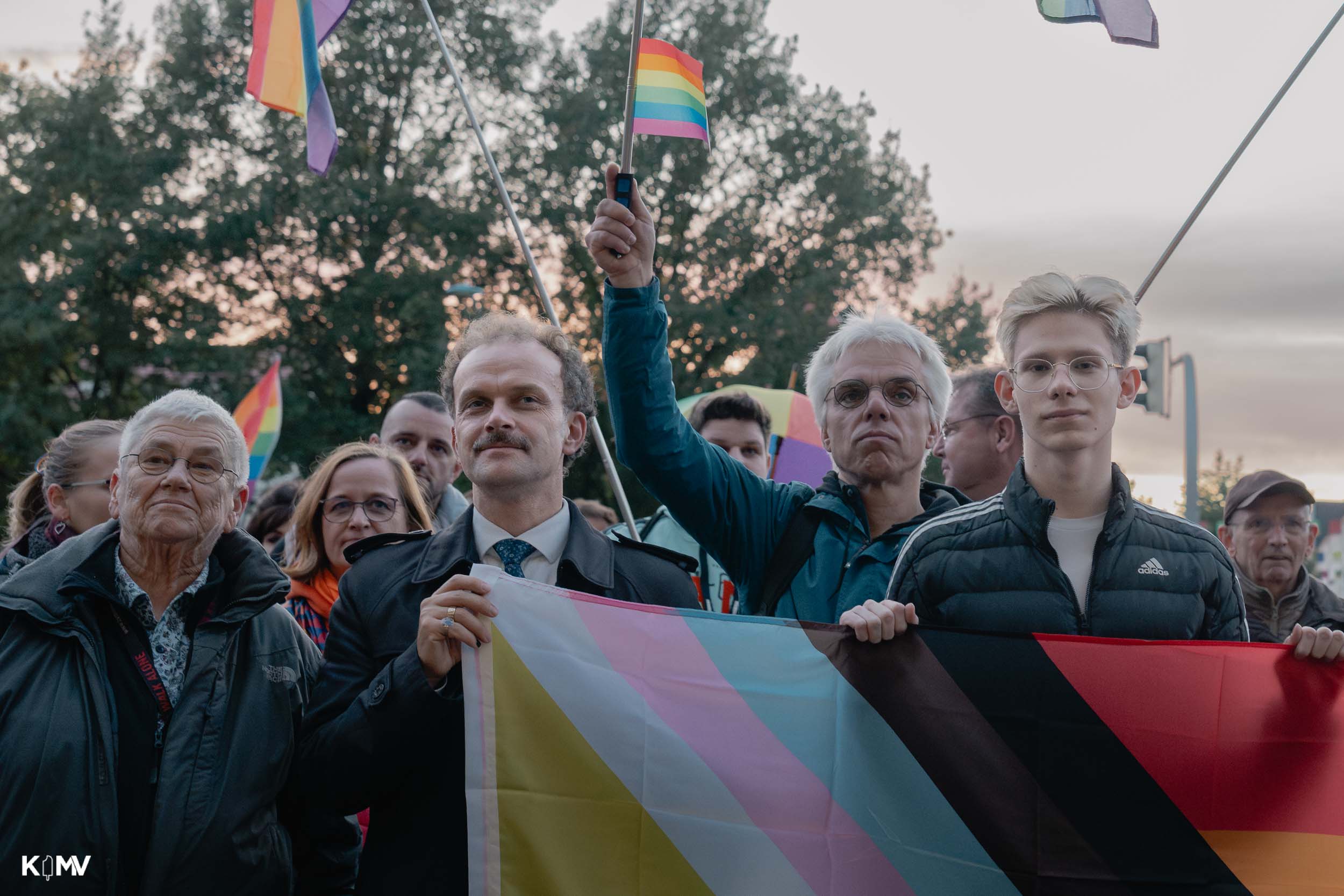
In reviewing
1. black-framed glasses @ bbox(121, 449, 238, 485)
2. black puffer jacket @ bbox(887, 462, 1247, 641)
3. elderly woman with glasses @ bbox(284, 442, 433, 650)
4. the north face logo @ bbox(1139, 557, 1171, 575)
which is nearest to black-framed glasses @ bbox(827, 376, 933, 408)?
black puffer jacket @ bbox(887, 462, 1247, 641)

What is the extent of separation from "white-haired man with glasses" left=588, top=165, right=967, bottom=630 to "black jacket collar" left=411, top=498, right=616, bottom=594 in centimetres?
33

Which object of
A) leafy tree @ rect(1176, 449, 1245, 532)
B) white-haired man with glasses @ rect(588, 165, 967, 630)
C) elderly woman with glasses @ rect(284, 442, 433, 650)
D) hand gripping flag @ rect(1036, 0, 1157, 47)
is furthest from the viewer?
leafy tree @ rect(1176, 449, 1245, 532)

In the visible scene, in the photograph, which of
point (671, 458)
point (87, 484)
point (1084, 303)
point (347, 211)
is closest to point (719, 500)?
point (671, 458)

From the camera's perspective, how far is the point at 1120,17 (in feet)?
12.4

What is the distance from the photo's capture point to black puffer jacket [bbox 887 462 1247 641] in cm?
248

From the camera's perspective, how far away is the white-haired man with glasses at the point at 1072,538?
8.15 feet

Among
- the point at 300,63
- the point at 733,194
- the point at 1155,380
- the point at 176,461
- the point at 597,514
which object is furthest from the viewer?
the point at 733,194

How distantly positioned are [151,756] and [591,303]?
20232 millimetres

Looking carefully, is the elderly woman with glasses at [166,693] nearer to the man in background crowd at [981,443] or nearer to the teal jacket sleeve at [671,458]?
the teal jacket sleeve at [671,458]

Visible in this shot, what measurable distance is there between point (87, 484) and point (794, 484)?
2174 mm

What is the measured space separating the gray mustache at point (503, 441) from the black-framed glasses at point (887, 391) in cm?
92

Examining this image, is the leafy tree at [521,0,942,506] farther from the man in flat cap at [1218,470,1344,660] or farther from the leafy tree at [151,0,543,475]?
the man in flat cap at [1218,470,1344,660]

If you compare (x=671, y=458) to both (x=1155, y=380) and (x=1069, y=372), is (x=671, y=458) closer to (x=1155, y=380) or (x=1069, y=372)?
(x=1069, y=372)

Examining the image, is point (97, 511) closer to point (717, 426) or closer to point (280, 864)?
point (280, 864)
